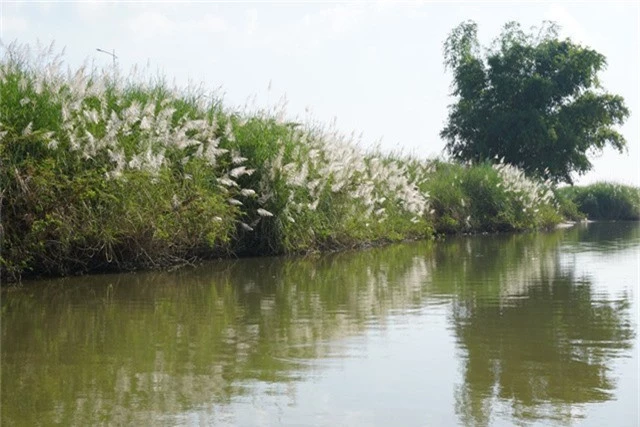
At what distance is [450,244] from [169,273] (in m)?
7.84

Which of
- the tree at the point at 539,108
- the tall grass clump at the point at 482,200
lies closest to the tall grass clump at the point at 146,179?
the tall grass clump at the point at 482,200

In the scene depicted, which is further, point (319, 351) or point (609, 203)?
point (609, 203)

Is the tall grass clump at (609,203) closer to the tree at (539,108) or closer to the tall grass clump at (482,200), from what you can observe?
the tree at (539,108)

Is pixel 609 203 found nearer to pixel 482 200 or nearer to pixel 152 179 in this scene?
pixel 482 200

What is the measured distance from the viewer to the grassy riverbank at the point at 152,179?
8.21m

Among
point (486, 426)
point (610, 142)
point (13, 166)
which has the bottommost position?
point (486, 426)

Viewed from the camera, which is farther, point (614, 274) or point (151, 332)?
point (614, 274)

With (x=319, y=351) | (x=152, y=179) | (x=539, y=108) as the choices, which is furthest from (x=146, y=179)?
(x=539, y=108)

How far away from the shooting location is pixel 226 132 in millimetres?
11320

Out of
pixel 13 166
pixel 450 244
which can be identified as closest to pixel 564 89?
pixel 450 244

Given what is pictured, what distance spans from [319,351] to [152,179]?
494 centimetres

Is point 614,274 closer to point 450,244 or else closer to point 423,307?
point 423,307

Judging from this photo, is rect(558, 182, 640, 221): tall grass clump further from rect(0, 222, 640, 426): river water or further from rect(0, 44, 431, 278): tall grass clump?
rect(0, 222, 640, 426): river water

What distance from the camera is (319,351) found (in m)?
4.94
